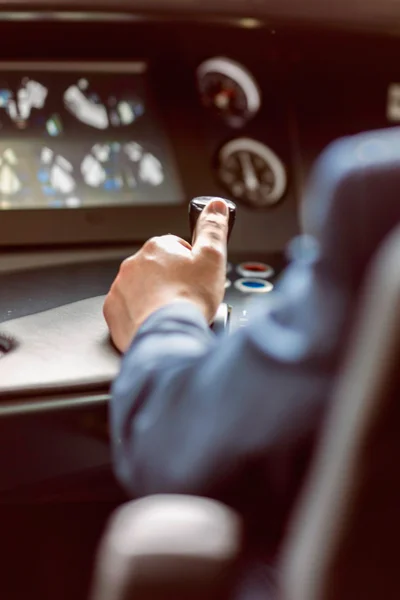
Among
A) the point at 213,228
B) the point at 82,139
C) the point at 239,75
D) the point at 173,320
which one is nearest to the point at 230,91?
the point at 239,75

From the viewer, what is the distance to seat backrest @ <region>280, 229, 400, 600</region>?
403mm

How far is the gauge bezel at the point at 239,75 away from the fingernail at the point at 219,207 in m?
0.42

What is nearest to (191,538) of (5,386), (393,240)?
(393,240)

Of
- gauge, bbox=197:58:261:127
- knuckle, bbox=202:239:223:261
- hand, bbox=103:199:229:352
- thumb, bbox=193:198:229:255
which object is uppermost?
gauge, bbox=197:58:261:127

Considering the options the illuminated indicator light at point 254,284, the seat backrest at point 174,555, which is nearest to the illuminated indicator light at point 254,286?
the illuminated indicator light at point 254,284

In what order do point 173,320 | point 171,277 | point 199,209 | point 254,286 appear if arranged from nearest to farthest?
point 173,320
point 171,277
point 199,209
point 254,286

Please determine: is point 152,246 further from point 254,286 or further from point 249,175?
point 249,175

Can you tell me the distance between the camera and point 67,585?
3.86 ft

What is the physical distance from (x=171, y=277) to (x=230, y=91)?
55cm

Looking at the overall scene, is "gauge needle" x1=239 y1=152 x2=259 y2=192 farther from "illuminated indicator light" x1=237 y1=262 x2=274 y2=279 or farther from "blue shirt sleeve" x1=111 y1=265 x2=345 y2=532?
"blue shirt sleeve" x1=111 y1=265 x2=345 y2=532

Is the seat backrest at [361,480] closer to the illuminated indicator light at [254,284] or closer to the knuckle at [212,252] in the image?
the knuckle at [212,252]

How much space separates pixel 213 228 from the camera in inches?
33.7

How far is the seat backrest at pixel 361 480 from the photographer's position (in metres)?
0.40

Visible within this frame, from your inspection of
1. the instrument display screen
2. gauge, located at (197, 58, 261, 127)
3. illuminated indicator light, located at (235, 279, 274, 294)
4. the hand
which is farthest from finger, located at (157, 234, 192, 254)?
gauge, located at (197, 58, 261, 127)
